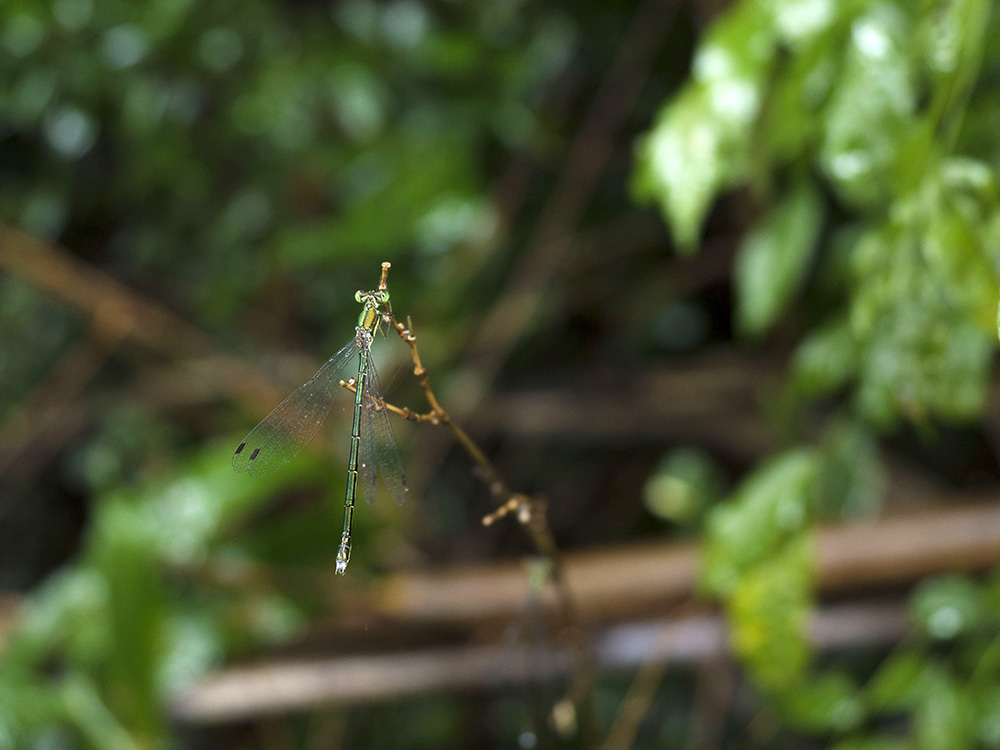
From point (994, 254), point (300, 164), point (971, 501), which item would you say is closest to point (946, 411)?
point (994, 254)

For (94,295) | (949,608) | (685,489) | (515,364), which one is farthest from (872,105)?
(94,295)

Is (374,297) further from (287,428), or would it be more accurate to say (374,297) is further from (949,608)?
(949,608)

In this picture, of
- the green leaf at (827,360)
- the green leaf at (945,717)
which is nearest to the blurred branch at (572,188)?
the green leaf at (827,360)

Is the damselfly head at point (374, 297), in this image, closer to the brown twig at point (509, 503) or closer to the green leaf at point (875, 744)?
the brown twig at point (509, 503)

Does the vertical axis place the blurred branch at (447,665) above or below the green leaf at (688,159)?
below

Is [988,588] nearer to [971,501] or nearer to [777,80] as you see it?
[971,501]

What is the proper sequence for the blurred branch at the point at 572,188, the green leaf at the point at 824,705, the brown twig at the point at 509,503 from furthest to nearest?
the blurred branch at the point at 572,188, the green leaf at the point at 824,705, the brown twig at the point at 509,503

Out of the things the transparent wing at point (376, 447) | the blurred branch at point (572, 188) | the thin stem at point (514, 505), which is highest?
the blurred branch at point (572, 188)
